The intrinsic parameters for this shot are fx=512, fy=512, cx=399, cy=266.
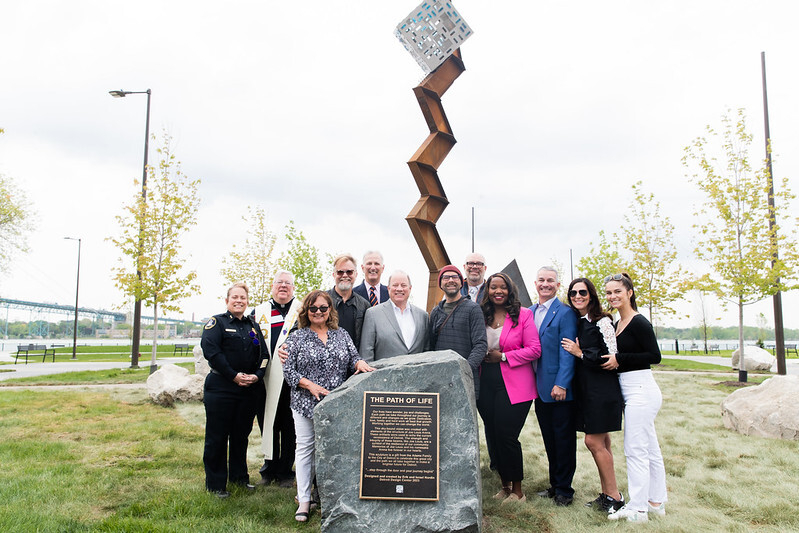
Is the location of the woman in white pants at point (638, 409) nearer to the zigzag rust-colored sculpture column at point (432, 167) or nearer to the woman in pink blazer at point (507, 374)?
the woman in pink blazer at point (507, 374)

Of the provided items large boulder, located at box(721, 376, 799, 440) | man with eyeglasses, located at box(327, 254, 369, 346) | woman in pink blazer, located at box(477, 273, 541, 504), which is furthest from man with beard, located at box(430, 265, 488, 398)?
large boulder, located at box(721, 376, 799, 440)

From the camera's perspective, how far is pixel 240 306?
4.76 m

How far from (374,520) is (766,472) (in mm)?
4377

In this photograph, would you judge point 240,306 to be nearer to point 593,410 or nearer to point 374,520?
point 374,520

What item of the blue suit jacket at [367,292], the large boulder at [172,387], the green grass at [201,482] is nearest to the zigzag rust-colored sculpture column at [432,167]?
the blue suit jacket at [367,292]

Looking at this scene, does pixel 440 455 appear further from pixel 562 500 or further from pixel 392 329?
pixel 562 500

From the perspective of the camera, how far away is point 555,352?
15.0 ft

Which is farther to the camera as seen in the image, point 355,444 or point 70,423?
point 70,423

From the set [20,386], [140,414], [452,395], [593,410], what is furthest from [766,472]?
[20,386]

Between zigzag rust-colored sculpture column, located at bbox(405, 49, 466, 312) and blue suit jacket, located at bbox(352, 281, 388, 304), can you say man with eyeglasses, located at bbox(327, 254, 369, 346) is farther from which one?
zigzag rust-colored sculpture column, located at bbox(405, 49, 466, 312)

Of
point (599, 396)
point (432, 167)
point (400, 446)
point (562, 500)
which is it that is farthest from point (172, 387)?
point (599, 396)

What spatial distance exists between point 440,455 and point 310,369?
1248 millimetres

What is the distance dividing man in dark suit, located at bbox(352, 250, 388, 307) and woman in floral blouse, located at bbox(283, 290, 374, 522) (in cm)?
104

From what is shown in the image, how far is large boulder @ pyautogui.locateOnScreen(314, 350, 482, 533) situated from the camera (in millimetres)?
3666
